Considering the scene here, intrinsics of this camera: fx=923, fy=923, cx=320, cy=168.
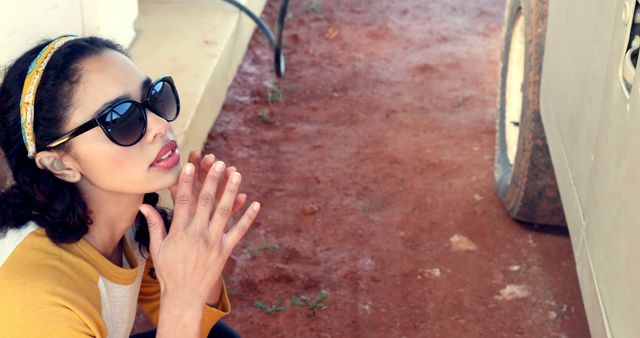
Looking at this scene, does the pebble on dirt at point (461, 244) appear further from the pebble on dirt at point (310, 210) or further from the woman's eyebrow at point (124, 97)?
the woman's eyebrow at point (124, 97)

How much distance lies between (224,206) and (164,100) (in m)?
0.32

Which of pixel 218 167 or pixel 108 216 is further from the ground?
pixel 218 167

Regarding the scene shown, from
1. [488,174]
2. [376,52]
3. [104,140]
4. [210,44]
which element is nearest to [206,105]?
[210,44]

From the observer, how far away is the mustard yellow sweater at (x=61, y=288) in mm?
1901

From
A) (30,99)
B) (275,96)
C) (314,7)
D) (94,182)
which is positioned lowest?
(314,7)

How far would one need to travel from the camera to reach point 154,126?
2199mm

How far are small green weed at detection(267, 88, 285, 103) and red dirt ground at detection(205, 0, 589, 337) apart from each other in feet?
0.07

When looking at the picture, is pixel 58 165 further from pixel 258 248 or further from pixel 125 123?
pixel 258 248

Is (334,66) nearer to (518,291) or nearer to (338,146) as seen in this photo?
(338,146)

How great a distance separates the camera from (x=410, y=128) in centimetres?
509

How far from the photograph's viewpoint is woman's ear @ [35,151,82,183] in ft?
6.95

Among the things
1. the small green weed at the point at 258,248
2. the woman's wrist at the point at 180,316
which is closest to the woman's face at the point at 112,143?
the woman's wrist at the point at 180,316

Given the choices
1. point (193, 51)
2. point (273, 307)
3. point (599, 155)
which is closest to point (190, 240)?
point (599, 155)

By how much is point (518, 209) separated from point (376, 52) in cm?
249
